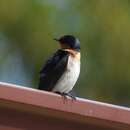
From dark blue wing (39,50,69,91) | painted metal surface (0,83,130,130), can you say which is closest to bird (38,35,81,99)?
dark blue wing (39,50,69,91)

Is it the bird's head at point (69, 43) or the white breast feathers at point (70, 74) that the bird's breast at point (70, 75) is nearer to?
the white breast feathers at point (70, 74)

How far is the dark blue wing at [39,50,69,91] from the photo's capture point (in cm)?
337

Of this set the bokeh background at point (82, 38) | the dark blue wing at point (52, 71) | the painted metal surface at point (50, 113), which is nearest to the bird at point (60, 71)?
the dark blue wing at point (52, 71)

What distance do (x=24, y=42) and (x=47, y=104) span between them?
5.45 m

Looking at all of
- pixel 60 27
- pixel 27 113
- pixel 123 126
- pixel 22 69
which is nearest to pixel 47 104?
pixel 27 113

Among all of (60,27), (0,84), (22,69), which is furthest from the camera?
(60,27)

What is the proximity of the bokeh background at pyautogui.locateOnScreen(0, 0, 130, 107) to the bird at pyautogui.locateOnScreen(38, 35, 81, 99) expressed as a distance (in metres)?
2.95

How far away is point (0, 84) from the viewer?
5.88 feet

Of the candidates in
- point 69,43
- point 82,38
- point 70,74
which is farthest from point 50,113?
point 82,38

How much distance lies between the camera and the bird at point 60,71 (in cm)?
338

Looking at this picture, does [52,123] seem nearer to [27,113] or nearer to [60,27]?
[27,113]

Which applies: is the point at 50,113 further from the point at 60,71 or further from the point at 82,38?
the point at 82,38

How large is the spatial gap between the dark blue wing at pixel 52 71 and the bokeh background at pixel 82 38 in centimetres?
306

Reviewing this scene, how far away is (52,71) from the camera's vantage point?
3.38 meters
